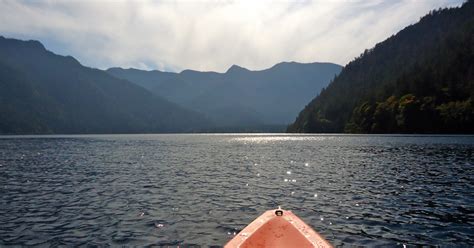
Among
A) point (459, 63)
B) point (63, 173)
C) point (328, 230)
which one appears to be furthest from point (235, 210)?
point (459, 63)

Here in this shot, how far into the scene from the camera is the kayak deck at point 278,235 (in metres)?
11.8

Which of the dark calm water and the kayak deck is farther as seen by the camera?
the dark calm water

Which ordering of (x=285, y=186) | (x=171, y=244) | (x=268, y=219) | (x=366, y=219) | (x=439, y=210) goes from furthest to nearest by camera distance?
(x=285, y=186) < (x=439, y=210) < (x=366, y=219) < (x=171, y=244) < (x=268, y=219)

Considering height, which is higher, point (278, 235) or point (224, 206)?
point (278, 235)

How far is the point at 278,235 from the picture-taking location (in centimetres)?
1255

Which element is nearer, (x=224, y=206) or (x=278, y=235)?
(x=278, y=235)

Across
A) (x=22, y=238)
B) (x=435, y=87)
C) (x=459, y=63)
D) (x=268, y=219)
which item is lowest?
(x=22, y=238)

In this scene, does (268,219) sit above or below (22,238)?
above

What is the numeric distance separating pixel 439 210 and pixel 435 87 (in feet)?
568

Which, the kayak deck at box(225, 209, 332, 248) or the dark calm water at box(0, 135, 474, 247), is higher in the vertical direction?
the kayak deck at box(225, 209, 332, 248)

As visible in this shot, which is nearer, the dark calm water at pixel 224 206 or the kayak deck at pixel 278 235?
the kayak deck at pixel 278 235

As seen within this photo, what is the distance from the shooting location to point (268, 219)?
1405cm

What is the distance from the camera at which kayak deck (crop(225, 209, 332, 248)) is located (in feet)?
38.5

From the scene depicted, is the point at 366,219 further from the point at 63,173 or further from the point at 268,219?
the point at 63,173
